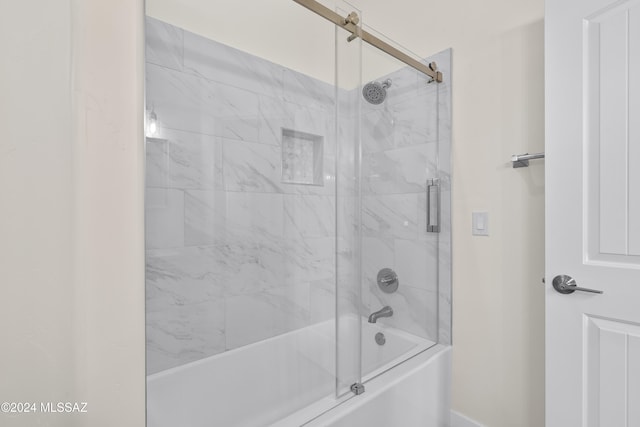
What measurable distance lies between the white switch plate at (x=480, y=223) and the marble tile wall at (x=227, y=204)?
0.70 meters

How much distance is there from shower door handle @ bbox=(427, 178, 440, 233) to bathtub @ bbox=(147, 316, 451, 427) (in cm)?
59

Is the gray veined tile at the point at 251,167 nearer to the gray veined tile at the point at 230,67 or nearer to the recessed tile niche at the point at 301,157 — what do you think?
the recessed tile niche at the point at 301,157

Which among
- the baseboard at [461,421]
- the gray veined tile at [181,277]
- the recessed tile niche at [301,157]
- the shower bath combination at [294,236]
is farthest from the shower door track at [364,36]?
the baseboard at [461,421]

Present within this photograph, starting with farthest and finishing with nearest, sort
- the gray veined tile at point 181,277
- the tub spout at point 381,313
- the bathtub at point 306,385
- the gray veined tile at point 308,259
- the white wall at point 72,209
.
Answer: the gray veined tile at point 308,259 < the tub spout at point 381,313 < the gray veined tile at point 181,277 < the bathtub at point 306,385 < the white wall at point 72,209

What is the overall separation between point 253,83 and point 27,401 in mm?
1418

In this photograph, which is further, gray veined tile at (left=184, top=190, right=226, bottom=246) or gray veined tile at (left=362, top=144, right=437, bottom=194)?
gray veined tile at (left=362, top=144, right=437, bottom=194)

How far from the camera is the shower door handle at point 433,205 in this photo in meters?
1.55

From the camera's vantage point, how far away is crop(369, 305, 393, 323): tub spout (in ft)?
4.90

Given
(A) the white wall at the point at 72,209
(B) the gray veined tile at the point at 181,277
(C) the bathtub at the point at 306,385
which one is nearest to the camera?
(A) the white wall at the point at 72,209

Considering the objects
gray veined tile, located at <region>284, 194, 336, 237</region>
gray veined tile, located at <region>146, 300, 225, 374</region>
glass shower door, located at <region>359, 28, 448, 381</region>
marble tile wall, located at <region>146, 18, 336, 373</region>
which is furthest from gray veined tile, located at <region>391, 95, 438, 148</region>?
gray veined tile, located at <region>146, 300, 225, 374</region>

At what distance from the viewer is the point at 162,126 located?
47.7 inches

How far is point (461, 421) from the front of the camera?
1.45 m

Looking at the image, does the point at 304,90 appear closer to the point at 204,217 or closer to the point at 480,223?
the point at 204,217

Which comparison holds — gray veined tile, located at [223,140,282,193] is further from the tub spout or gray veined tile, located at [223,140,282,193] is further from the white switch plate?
the white switch plate
